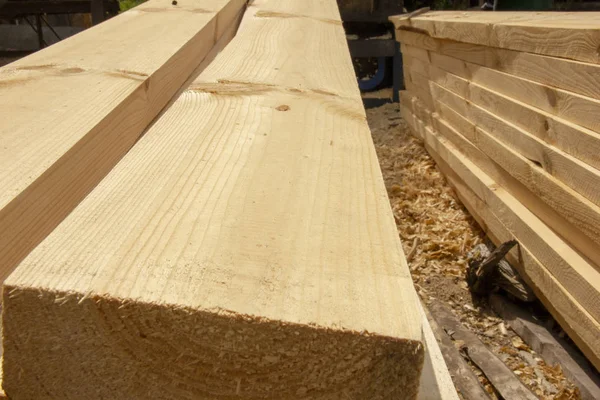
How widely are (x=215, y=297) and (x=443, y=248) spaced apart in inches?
135

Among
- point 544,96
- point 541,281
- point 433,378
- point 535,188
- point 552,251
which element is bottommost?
point 541,281

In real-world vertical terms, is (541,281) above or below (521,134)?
below

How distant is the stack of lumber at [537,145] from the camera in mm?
2453

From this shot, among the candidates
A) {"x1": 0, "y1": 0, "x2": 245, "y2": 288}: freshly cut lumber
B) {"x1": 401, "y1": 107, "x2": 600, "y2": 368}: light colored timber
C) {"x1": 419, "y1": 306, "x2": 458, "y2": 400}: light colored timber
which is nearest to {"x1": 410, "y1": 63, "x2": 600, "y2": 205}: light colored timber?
{"x1": 401, "y1": 107, "x2": 600, "y2": 368}: light colored timber

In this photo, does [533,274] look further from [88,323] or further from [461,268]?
[88,323]

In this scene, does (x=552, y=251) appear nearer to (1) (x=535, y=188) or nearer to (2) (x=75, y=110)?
(1) (x=535, y=188)

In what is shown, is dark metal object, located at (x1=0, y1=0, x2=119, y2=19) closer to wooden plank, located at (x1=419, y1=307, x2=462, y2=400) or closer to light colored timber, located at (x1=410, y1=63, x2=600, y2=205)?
light colored timber, located at (x1=410, y1=63, x2=600, y2=205)

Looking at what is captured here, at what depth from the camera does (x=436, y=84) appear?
5141 millimetres

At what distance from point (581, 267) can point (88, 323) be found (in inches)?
94.6

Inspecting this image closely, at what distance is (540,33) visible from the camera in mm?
2801

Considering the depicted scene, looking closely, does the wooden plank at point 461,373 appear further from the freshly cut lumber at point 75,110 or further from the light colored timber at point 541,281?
the freshly cut lumber at point 75,110

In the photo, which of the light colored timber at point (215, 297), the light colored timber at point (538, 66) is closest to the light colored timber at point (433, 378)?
the light colored timber at point (215, 297)

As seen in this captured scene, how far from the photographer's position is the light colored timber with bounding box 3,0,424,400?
60 centimetres

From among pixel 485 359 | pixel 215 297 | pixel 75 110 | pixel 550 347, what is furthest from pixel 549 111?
pixel 215 297
